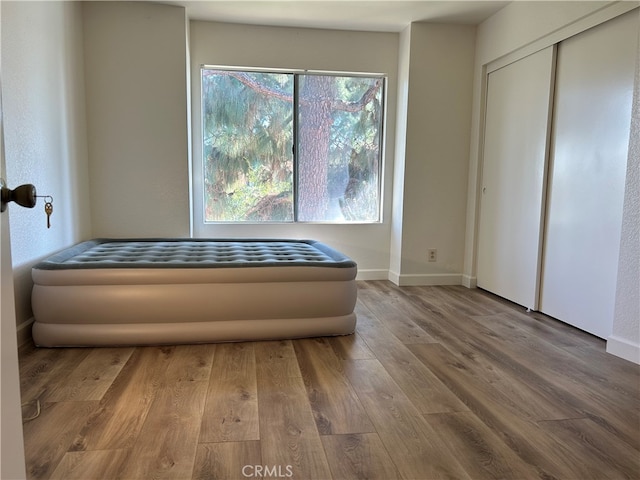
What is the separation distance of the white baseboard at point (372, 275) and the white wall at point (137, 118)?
170cm

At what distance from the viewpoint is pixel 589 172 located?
2676mm

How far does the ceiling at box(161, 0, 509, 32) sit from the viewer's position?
333cm

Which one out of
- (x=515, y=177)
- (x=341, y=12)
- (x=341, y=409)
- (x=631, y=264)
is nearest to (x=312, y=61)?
(x=341, y=12)

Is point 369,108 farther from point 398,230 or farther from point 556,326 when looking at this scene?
point 556,326

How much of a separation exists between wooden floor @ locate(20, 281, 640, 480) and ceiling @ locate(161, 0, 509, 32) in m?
2.58

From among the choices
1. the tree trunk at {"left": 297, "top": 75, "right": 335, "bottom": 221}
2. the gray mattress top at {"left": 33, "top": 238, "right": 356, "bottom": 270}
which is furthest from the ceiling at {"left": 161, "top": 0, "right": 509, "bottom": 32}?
the gray mattress top at {"left": 33, "top": 238, "right": 356, "bottom": 270}

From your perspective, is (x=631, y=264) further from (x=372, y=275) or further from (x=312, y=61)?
(x=312, y=61)

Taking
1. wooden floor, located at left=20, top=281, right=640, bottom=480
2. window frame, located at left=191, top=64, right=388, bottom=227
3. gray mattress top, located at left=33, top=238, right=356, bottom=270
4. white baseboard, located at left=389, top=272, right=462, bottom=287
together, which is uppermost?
window frame, located at left=191, top=64, right=388, bottom=227

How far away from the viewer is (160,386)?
1.89m

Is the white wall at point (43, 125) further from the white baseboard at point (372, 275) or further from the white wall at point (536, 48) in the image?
the white wall at point (536, 48)

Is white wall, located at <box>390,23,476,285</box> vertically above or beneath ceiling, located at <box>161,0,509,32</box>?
beneath

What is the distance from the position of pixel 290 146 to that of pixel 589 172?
247 centimetres

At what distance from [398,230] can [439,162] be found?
0.74 m

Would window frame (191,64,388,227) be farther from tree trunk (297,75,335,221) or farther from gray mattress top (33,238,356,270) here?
gray mattress top (33,238,356,270)
